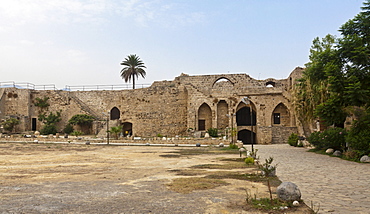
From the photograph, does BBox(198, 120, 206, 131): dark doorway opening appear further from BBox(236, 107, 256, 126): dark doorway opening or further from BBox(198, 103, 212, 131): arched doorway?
BBox(236, 107, 256, 126): dark doorway opening

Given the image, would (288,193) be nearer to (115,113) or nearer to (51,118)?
(115,113)

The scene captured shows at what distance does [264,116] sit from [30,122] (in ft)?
92.4

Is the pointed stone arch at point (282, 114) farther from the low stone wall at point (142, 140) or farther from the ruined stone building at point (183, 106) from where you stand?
the low stone wall at point (142, 140)

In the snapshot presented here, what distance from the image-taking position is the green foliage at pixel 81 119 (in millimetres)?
35406

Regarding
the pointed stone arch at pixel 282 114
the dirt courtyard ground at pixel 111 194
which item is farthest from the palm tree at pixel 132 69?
the dirt courtyard ground at pixel 111 194

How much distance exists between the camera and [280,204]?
5.25 metres

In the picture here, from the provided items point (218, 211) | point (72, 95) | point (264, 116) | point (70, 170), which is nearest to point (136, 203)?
point (218, 211)

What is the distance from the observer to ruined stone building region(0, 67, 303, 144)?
31.3 metres

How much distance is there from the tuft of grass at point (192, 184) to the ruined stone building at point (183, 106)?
21.7 m

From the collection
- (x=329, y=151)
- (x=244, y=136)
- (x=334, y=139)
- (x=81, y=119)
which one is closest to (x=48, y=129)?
(x=81, y=119)

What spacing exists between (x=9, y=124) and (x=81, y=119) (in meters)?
8.09

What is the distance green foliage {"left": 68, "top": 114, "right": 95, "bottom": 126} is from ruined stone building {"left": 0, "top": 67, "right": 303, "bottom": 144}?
976mm

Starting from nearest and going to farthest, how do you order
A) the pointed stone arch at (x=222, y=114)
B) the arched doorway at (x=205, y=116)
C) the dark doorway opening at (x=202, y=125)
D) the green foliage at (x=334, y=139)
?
the green foliage at (x=334, y=139), the pointed stone arch at (x=222, y=114), the arched doorway at (x=205, y=116), the dark doorway opening at (x=202, y=125)

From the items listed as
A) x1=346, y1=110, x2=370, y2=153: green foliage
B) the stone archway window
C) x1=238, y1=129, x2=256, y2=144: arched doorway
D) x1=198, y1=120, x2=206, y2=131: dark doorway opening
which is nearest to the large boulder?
x1=346, y1=110, x2=370, y2=153: green foliage
